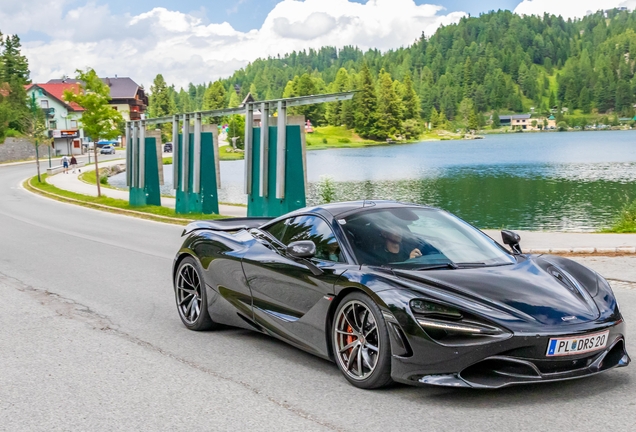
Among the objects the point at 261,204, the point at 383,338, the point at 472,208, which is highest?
the point at 383,338

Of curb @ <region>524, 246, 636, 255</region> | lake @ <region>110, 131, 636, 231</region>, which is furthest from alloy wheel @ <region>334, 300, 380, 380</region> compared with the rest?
lake @ <region>110, 131, 636, 231</region>

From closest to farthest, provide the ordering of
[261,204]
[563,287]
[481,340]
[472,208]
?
[481,340], [563,287], [261,204], [472,208]

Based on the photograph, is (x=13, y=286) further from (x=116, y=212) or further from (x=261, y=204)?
(x=116, y=212)

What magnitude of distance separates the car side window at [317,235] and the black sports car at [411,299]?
0.04 ft

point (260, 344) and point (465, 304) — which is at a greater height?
point (465, 304)

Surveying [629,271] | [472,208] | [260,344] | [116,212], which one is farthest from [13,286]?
[472,208]

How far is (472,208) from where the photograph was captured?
3688cm

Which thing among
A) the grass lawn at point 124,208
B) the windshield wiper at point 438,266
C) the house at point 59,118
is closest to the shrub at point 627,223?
the grass lawn at point 124,208

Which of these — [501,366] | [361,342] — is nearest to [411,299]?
[361,342]

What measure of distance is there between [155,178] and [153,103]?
144361mm

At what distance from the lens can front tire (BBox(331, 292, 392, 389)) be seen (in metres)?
5.34

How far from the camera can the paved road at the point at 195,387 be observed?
491 centimetres

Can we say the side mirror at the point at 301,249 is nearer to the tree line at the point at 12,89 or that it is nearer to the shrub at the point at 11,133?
the tree line at the point at 12,89

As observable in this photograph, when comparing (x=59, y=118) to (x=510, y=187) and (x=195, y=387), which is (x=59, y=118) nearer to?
(x=510, y=187)
